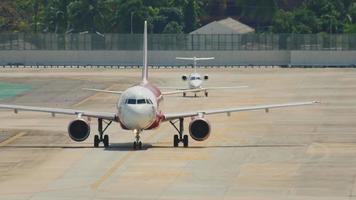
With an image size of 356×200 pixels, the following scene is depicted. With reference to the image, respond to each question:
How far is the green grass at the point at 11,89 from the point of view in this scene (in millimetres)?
116044

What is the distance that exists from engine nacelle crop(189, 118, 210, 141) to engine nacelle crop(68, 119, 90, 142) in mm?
5065

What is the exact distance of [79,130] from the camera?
60.8m

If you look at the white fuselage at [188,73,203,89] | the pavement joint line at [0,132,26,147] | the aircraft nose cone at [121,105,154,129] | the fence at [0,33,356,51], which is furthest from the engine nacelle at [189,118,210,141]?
the fence at [0,33,356,51]

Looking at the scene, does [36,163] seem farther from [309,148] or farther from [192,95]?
[192,95]

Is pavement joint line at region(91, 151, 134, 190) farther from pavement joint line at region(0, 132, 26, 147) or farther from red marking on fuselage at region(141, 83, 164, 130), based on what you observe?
pavement joint line at region(0, 132, 26, 147)

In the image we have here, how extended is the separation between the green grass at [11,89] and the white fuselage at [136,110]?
53072 mm

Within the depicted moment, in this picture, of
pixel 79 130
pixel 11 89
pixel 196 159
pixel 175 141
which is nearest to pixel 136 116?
pixel 196 159

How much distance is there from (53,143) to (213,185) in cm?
1910

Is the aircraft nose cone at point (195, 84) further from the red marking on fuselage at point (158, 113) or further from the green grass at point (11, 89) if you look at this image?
the red marking on fuselage at point (158, 113)

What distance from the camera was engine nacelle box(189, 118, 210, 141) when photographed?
198 feet

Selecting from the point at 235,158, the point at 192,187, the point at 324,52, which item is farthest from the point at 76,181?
the point at 324,52

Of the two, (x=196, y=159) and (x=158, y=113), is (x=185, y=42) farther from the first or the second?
(x=196, y=159)

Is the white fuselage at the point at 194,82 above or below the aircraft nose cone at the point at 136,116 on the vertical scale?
below

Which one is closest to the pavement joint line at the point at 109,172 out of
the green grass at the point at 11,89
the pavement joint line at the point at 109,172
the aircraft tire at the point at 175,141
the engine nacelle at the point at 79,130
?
the pavement joint line at the point at 109,172
